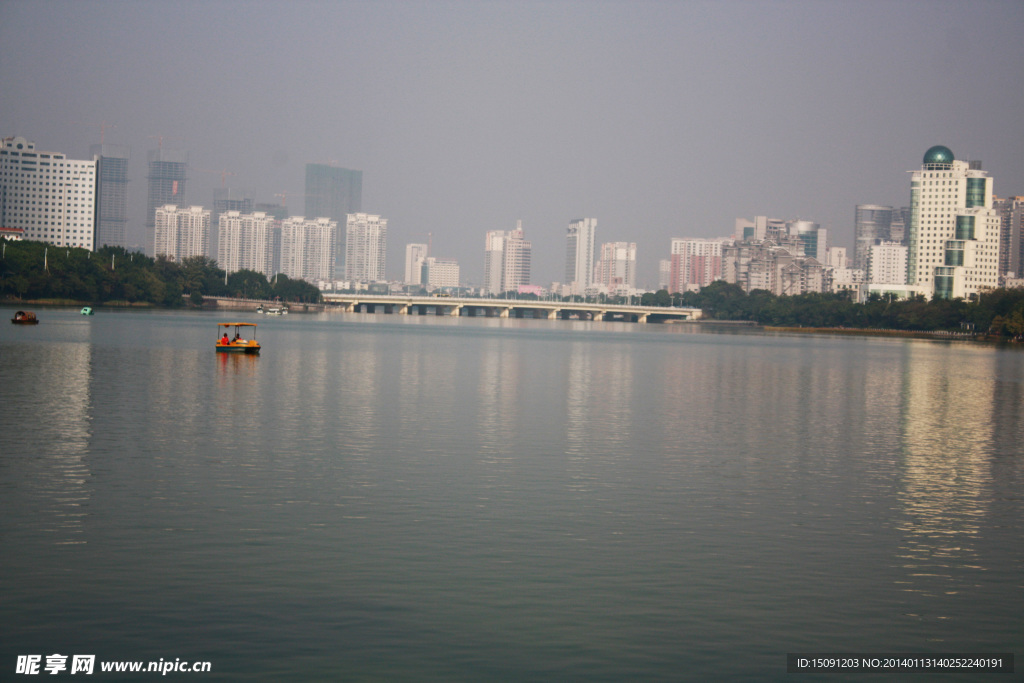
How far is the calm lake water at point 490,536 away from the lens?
9.78 m

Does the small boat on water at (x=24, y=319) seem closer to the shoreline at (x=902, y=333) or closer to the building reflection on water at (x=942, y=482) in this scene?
the building reflection on water at (x=942, y=482)

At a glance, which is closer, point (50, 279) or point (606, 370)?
point (606, 370)

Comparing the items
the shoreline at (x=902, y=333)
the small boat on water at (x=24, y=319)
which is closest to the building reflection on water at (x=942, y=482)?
the small boat on water at (x=24, y=319)

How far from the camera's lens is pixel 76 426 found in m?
22.8

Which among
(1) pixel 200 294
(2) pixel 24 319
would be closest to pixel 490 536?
(2) pixel 24 319

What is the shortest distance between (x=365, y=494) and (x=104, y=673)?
7802 millimetres

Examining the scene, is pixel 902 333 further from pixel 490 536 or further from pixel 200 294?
pixel 490 536

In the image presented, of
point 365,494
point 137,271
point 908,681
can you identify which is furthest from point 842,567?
point 137,271

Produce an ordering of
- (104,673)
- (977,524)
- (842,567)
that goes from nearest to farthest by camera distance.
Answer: (104,673)
(842,567)
(977,524)

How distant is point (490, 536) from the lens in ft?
45.8

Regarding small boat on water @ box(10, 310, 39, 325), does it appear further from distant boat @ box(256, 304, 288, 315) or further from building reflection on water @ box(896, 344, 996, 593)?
distant boat @ box(256, 304, 288, 315)

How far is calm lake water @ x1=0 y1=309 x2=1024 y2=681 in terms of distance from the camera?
9.78 metres

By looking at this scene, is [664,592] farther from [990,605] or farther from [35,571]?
[35,571]

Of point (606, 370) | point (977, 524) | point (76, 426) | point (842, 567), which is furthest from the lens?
point (606, 370)
